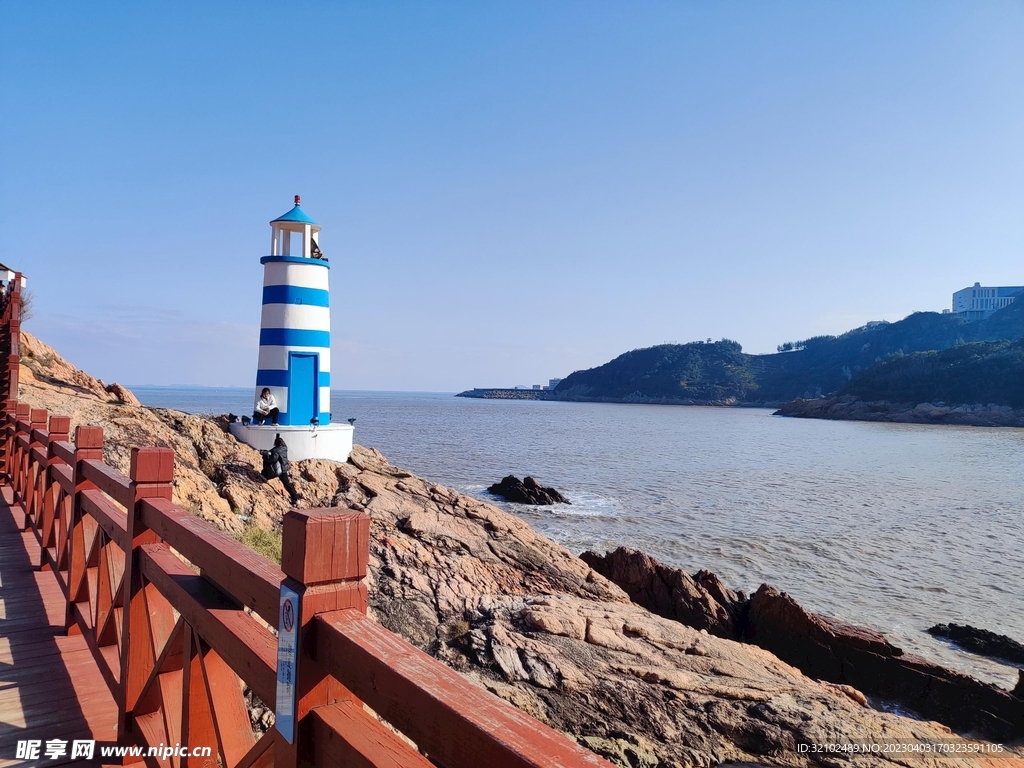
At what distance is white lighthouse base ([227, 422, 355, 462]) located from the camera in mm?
13625

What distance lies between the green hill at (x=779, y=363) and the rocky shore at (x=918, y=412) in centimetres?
1735

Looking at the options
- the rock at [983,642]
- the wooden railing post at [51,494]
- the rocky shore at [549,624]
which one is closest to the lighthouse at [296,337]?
the rocky shore at [549,624]

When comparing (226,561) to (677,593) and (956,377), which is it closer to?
(677,593)

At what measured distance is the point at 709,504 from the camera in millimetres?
23531

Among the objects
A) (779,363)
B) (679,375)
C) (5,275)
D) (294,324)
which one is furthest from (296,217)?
(779,363)

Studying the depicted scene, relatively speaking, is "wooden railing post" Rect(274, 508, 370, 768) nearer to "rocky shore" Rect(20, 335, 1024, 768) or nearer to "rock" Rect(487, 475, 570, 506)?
"rocky shore" Rect(20, 335, 1024, 768)

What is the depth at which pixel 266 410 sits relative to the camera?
46.4 ft

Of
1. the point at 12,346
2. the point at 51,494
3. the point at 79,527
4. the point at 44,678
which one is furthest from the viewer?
the point at 12,346

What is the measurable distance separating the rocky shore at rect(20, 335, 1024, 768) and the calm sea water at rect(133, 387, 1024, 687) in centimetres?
396

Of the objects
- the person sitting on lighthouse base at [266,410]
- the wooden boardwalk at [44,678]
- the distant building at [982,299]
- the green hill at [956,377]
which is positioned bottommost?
the wooden boardwalk at [44,678]

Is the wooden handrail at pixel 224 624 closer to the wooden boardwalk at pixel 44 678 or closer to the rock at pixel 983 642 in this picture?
the wooden boardwalk at pixel 44 678

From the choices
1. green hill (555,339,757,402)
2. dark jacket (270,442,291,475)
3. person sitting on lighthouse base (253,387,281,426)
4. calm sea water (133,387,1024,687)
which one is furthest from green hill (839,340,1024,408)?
dark jacket (270,442,291,475)

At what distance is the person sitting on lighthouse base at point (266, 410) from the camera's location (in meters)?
14.1

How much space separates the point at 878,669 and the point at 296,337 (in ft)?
40.2
